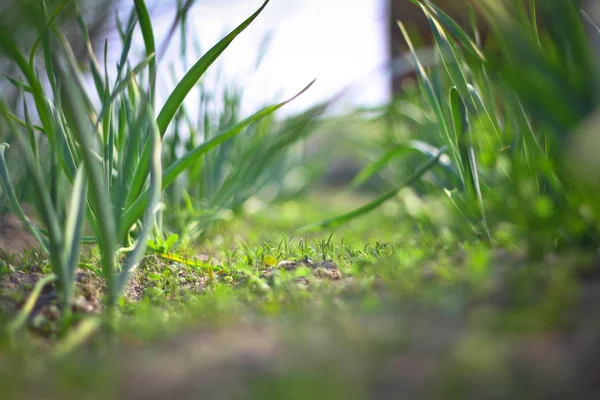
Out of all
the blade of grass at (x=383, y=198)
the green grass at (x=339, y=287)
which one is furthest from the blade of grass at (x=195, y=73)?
the blade of grass at (x=383, y=198)

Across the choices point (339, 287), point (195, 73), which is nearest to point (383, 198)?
point (339, 287)

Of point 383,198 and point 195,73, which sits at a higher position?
point 195,73

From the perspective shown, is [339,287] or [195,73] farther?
[195,73]

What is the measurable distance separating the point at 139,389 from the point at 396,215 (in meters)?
2.06

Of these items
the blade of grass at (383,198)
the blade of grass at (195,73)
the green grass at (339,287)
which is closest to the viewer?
the green grass at (339,287)

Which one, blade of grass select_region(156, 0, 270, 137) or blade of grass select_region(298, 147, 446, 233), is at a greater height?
blade of grass select_region(156, 0, 270, 137)

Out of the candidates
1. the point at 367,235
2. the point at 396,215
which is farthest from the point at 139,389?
the point at 396,215

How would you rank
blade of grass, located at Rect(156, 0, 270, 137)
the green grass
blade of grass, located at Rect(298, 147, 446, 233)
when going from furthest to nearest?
blade of grass, located at Rect(298, 147, 446, 233)
blade of grass, located at Rect(156, 0, 270, 137)
the green grass

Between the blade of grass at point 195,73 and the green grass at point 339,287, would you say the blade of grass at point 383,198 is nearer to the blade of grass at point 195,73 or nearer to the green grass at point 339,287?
the green grass at point 339,287

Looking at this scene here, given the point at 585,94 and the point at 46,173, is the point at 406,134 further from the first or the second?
the point at 585,94

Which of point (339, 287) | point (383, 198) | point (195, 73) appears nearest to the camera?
point (339, 287)

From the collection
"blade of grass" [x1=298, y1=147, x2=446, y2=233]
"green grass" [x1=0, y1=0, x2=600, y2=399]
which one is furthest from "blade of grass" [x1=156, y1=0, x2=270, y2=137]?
"blade of grass" [x1=298, y1=147, x2=446, y2=233]

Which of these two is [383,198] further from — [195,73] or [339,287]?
[195,73]

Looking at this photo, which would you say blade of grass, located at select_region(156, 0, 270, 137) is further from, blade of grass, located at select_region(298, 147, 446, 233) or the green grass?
blade of grass, located at select_region(298, 147, 446, 233)
